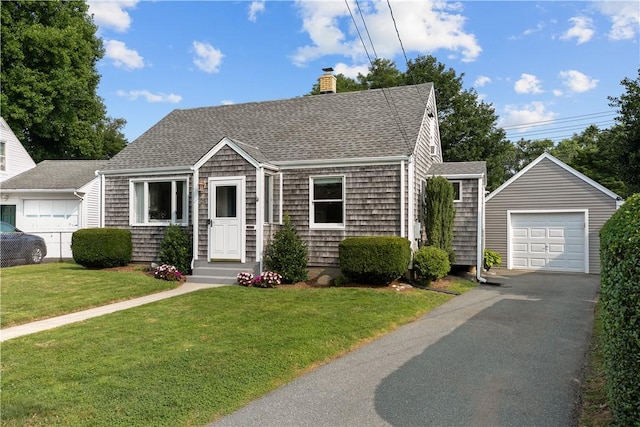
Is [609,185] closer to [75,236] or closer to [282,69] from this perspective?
[282,69]

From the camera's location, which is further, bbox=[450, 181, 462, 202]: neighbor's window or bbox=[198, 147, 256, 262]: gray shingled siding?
bbox=[450, 181, 462, 202]: neighbor's window

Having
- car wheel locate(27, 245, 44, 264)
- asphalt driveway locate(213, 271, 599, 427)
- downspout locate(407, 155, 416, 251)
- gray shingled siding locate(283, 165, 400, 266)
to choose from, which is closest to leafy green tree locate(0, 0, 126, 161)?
car wheel locate(27, 245, 44, 264)

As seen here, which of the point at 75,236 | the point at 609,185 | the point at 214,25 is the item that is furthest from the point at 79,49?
the point at 609,185

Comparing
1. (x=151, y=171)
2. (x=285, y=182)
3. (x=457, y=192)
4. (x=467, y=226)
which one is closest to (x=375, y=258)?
(x=285, y=182)

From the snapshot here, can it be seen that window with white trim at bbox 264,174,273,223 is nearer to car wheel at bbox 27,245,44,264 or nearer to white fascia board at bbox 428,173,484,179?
white fascia board at bbox 428,173,484,179

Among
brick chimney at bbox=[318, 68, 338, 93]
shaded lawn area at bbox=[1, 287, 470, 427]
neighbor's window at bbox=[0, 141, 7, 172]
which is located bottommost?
shaded lawn area at bbox=[1, 287, 470, 427]

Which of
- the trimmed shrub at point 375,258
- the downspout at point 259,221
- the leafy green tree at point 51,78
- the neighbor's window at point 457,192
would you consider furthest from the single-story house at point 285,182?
the leafy green tree at point 51,78

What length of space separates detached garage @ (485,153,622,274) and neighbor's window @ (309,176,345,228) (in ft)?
26.0

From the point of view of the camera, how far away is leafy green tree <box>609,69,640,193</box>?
1249cm

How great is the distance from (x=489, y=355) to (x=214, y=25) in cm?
919

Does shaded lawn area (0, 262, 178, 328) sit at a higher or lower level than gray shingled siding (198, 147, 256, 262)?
lower

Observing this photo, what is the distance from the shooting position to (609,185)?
1071 inches

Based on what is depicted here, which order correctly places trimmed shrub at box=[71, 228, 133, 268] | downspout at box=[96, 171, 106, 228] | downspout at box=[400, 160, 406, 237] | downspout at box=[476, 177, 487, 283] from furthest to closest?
1. downspout at box=[96, 171, 106, 228]
2. downspout at box=[476, 177, 487, 283]
3. trimmed shrub at box=[71, 228, 133, 268]
4. downspout at box=[400, 160, 406, 237]

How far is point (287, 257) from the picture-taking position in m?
11.6
